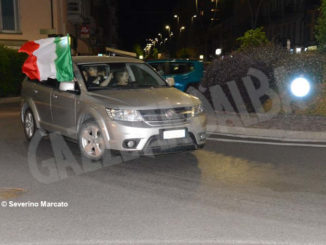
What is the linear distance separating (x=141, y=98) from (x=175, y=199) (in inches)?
87.3

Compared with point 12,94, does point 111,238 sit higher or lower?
higher

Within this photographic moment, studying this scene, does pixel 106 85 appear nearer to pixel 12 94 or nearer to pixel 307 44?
pixel 12 94

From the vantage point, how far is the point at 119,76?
866 centimetres

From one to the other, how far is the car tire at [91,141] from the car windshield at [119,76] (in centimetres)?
73

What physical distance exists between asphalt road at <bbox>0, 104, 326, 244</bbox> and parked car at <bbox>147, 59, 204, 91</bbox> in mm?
8340

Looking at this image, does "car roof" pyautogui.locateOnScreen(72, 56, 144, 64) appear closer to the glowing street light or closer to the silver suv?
the silver suv

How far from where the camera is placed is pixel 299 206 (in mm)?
5523

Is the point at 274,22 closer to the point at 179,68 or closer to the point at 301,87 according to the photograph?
the point at 179,68

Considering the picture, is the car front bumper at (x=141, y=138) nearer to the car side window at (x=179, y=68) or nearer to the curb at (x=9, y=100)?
the car side window at (x=179, y=68)

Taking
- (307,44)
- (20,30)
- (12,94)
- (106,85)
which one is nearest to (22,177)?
(106,85)

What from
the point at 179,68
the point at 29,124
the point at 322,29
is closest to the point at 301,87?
the point at 322,29

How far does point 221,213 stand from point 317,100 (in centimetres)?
765

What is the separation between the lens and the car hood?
7258 mm

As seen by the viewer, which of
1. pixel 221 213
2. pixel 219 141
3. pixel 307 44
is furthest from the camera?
pixel 307 44
